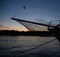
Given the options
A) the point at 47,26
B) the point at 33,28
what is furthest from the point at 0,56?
the point at 47,26

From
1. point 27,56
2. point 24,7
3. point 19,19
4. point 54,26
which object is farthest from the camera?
point 27,56

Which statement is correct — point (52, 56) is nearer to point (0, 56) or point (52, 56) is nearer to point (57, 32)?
point (57, 32)

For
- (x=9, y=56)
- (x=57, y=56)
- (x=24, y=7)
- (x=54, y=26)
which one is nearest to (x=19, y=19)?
(x=24, y=7)

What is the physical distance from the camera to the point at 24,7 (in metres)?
23.5

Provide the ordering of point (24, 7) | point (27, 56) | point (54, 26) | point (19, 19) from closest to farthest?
point (24, 7) → point (19, 19) → point (54, 26) → point (27, 56)

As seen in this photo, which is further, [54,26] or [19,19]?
[54,26]

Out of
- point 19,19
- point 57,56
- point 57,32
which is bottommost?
point 57,56

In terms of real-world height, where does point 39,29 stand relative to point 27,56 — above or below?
above

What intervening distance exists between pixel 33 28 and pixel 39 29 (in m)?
1.79

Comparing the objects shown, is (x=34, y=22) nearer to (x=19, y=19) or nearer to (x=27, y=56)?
(x=19, y=19)

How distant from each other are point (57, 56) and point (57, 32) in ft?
15.3

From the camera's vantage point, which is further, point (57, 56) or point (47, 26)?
point (57, 56)

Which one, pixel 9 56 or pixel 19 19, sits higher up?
pixel 19 19

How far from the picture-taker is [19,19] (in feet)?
89.8
